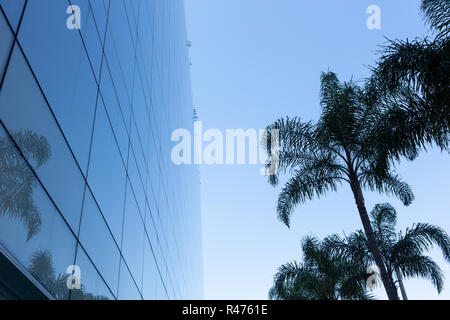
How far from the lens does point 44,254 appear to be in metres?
6.04

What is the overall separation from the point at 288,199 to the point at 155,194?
6218mm

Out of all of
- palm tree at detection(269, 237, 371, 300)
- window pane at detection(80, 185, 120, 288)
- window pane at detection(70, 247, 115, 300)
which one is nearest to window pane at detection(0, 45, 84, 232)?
window pane at detection(80, 185, 120, 288)

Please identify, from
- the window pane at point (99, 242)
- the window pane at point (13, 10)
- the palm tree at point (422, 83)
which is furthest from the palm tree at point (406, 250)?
the window pane at point (13, 10)

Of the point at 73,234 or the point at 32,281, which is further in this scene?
the point at 73,234

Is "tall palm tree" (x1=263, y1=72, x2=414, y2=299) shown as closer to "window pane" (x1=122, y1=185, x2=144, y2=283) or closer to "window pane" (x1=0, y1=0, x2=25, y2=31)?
"window pane" (x1=122, y1=185, x2=144, y2=283)

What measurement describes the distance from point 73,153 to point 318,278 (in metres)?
→ 19.6

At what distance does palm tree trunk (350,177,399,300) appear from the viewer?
1264 cm

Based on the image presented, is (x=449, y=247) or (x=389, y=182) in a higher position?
(x=389, y=182)

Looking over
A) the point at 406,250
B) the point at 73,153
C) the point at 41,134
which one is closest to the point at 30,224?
the point at 41,134

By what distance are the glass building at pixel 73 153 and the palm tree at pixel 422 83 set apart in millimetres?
7985

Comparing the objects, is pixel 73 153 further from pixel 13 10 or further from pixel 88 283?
pixel 13 10

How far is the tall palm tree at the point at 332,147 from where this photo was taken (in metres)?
14.8
